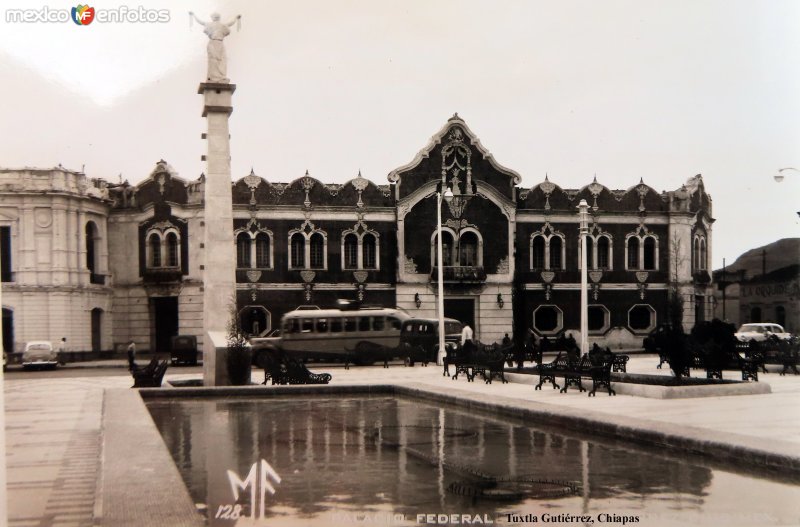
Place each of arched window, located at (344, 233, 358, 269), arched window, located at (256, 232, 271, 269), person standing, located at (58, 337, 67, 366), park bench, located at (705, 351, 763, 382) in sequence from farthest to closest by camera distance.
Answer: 1. arched window, located at (344, 233, 358, 269)
2. arched window, located at (256, 232, 271, 269)
3. person standing, located at (58, 337, 67, 366)
4. park bench, located at (705, 351, 763, 382)

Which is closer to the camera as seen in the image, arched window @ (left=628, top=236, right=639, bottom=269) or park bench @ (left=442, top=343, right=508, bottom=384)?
park bench @ (left=442, top=343, right=508, bottom=384)

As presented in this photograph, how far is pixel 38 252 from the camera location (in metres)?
41.4

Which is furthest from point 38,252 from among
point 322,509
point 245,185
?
point 322,509

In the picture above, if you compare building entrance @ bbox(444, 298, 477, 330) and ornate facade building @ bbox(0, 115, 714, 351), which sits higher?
ornate facade building @ bbox(0, 115, 714, 351)

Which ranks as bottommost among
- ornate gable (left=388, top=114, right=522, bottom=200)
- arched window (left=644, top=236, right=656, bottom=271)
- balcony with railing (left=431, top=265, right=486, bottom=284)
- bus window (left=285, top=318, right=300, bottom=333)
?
bus window (left=285, top=318, right=300, bottom=333)

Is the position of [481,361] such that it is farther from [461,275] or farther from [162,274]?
[162,274]

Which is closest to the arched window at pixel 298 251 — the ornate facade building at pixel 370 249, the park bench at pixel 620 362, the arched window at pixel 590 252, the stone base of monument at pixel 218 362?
the ornate facade building at pixel 370 249

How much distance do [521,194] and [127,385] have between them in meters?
26.5

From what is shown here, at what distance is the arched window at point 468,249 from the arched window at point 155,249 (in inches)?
556

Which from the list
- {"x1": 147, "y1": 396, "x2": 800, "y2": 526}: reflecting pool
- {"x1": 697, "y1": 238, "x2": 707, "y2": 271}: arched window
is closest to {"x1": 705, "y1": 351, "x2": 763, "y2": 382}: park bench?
{"x1": 147, "y1": 396, "x2": 800, "y2": 526}: reflecting pool

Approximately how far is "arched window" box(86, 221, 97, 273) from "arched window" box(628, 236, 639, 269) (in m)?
25.7

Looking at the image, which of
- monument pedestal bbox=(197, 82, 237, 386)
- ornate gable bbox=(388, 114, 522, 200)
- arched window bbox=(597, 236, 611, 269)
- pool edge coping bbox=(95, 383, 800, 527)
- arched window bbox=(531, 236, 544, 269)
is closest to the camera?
pool edge coping bbox=(95, 383, 800, 527)

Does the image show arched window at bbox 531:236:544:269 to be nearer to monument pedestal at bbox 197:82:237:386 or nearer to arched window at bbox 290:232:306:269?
arched window at bbox 290:232:306:269

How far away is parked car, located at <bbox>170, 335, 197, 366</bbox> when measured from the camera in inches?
1450
